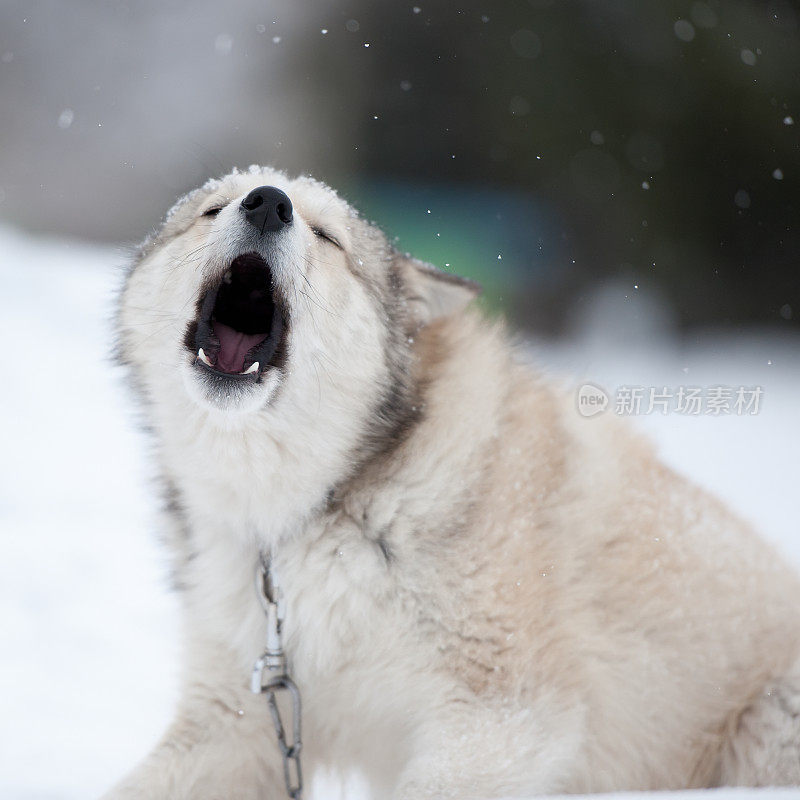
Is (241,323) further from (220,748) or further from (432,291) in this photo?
(220,748)

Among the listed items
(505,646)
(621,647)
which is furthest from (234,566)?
(621,647)

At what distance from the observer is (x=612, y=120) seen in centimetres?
857

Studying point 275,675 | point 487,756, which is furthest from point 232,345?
point 487,756

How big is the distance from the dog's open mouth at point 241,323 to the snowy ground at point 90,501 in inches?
16.7

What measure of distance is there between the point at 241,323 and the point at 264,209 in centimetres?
41

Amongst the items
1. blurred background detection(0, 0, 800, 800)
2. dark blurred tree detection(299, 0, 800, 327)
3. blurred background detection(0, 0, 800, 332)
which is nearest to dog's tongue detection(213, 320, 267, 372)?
blurred background detection(0, 0, 800, 800)

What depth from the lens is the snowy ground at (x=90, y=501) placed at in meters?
2.60

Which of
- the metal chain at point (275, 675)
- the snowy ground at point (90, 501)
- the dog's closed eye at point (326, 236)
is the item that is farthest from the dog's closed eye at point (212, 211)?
the metal chain at point (275, 675)

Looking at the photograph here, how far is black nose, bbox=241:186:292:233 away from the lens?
224 cm

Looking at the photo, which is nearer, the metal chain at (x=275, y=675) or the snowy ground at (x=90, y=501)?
the metal chain at (x=275, y=675)

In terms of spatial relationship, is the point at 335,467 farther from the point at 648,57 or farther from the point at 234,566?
the point at 648,57

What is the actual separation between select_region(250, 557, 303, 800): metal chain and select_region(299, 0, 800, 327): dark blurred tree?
24.3 feet

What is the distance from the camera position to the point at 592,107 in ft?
28.3

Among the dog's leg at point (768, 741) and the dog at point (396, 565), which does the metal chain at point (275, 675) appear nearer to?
the dog at point (396, 565)
